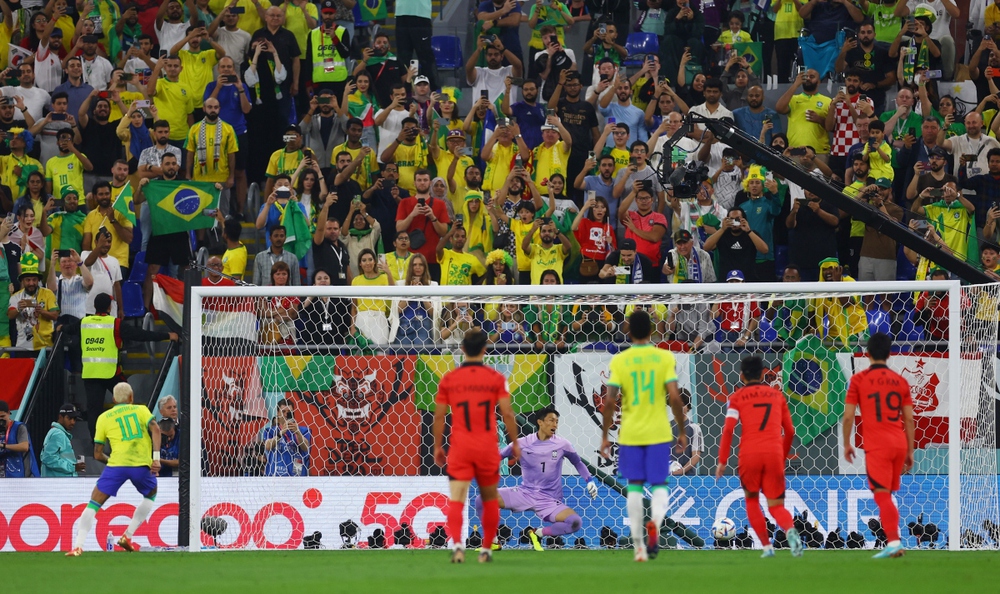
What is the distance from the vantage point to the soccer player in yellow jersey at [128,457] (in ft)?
42.2

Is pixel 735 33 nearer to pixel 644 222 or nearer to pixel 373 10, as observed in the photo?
pixel 644 222

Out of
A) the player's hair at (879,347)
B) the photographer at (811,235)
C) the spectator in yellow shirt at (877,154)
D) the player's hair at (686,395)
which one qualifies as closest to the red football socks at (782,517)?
the player's hair at (879,347)

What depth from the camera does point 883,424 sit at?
10820 millimetres

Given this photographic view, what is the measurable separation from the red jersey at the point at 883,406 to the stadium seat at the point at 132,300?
10.5 meters

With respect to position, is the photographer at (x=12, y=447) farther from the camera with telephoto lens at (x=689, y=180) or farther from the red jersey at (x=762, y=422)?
the red jersey at (x=762, y=422)

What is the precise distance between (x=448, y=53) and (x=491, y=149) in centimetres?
389

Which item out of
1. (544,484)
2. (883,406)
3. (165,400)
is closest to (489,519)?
(883,406)

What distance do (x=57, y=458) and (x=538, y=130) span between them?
835 cm

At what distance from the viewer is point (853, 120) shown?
60.7 ft

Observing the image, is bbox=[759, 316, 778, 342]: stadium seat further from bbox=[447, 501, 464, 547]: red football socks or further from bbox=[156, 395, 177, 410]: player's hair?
bbox=[156, 395, 177, 410]: player's hair

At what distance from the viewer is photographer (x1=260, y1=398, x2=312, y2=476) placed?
14320 mm

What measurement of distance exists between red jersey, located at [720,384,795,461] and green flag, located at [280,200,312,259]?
806 centimetres

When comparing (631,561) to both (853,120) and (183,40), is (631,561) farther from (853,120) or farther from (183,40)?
(183,40)

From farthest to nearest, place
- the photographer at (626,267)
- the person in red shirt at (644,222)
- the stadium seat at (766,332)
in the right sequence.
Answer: the person in red shirt at (644,222)
the photographer at (626,267)
the stadium seat at (766,332)
